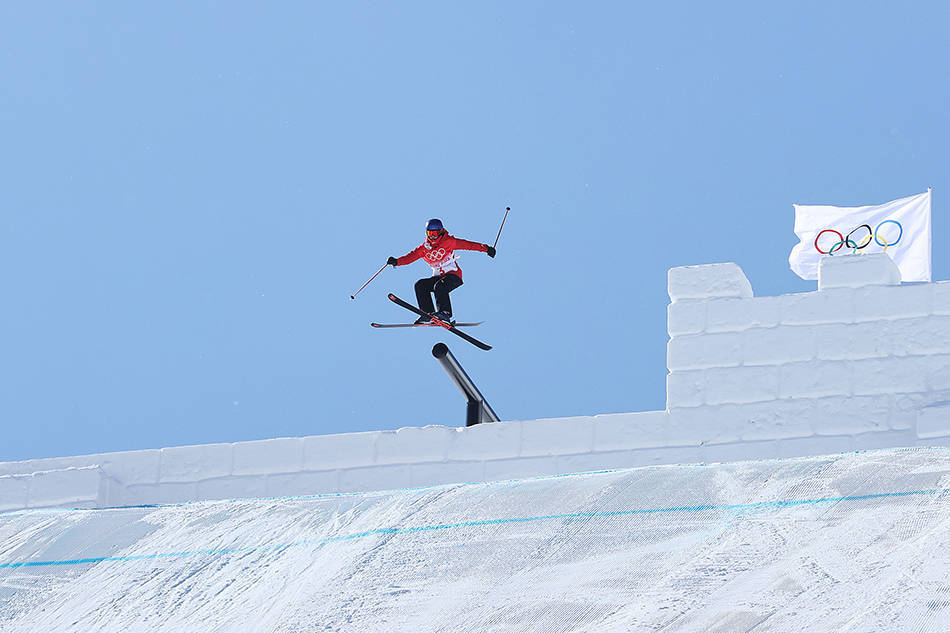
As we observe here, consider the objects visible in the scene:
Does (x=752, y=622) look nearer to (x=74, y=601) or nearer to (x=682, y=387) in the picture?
(x=74, y=601)

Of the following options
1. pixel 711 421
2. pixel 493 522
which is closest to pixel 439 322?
pixel 711 421

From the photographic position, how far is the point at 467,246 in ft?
29.9

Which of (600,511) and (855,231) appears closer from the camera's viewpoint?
(600,511)

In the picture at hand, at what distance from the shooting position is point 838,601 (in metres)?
4.33

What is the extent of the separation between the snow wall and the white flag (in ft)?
10.4

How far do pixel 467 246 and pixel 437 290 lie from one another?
1.13 ft

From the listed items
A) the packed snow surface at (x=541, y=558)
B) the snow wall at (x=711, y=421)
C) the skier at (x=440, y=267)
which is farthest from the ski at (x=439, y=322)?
the packed snow surface at (x=541, y=558)

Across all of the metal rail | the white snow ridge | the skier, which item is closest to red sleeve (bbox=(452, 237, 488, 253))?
the skier

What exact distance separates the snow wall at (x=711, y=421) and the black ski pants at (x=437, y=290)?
1.33 metres

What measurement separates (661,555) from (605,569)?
0.69 feet

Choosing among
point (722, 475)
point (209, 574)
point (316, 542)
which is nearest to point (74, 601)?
point (209, 574)

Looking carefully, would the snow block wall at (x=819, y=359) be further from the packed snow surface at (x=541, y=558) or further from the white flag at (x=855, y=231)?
the white flag at (x=855, y=231)

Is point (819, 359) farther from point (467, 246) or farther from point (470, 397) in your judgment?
point (467, 246)

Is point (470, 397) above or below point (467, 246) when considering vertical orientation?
below
